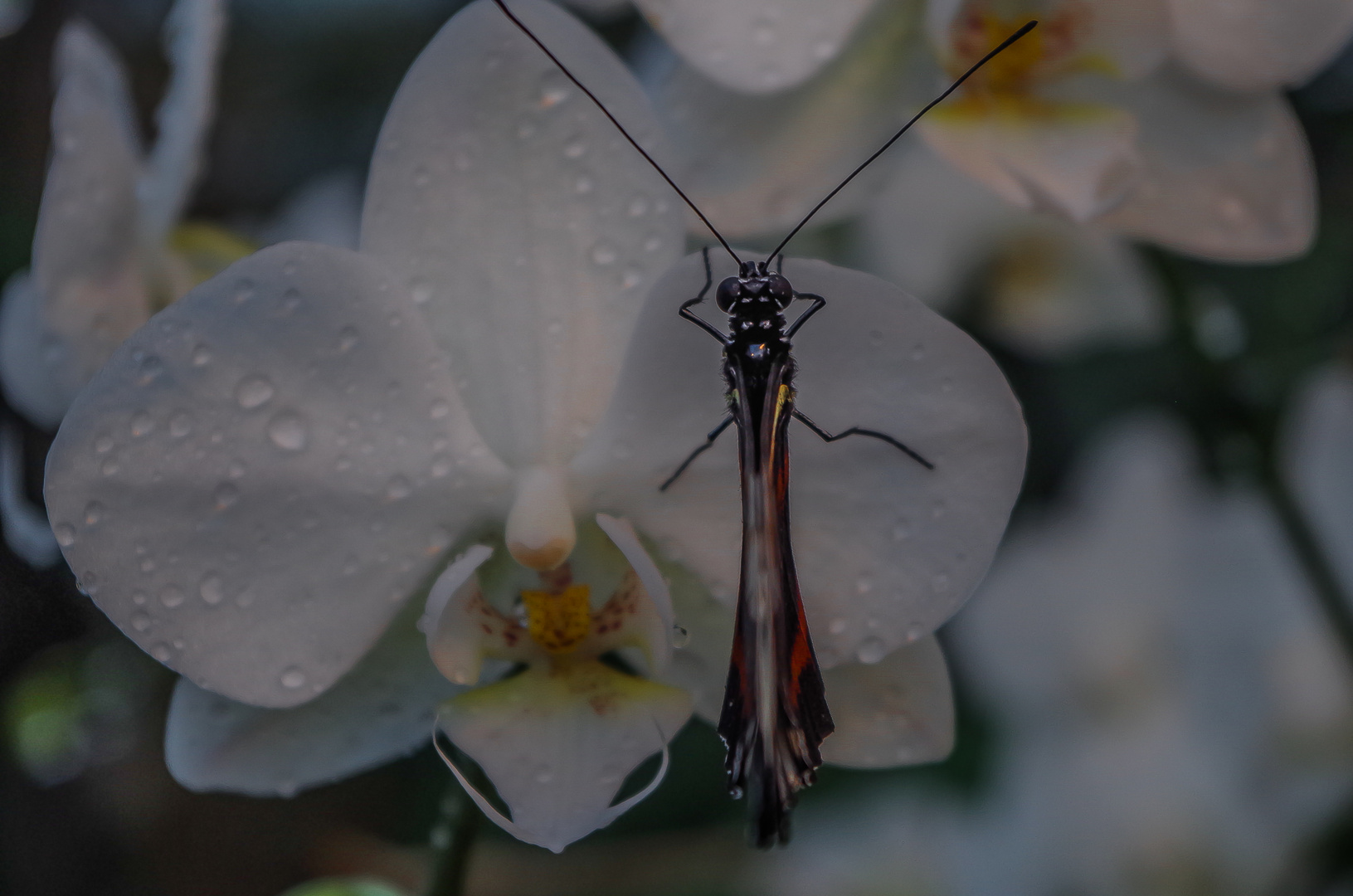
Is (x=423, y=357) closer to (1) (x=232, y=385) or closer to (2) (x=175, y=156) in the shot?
(1) (x=232, y=385)

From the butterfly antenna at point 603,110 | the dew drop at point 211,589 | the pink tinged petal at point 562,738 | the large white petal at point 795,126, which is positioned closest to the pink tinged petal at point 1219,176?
the large white petal at point 795,126

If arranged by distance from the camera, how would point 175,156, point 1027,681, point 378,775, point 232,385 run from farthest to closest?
point 1027,681
point 378,775
point 175,156
point 232,385

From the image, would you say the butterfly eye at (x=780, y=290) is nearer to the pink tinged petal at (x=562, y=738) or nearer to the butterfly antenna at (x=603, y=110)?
the butterfly antenna at (x=603, y=110)

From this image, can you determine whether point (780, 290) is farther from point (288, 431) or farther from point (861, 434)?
point (288, 431)

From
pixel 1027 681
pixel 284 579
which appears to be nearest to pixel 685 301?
pixel 284 579

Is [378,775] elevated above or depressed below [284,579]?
below

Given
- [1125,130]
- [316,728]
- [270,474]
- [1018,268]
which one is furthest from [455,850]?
[1018,268]

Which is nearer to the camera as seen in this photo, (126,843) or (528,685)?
(528,685)
